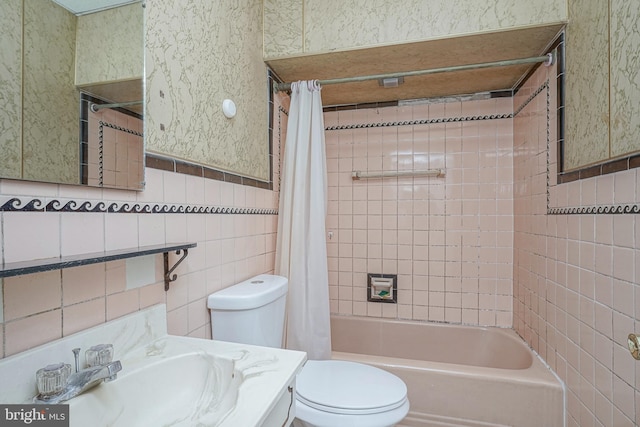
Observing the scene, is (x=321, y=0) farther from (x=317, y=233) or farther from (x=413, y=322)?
(x=413, y=322)

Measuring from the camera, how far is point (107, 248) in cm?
80

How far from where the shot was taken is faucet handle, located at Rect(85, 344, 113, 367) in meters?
0.68

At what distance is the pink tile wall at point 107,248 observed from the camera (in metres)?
0.62

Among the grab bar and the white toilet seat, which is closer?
the white toilet seat

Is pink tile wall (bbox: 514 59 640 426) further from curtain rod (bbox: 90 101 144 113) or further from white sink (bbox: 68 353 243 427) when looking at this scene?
curtain rod (bbox: 90 101 144 113)

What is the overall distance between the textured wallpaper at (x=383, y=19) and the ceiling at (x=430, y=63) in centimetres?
4

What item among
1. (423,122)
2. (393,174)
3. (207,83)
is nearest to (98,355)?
(207,83)

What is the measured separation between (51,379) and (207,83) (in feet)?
3.53

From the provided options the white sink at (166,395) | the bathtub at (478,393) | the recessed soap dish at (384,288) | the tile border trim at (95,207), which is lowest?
the bathtub at (478,393)

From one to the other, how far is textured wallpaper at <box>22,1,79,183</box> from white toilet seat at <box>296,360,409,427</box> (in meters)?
1.09

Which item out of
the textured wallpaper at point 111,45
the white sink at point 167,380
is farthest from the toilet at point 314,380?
the textured wallpaper at point 111,45

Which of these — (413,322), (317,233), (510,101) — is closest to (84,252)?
(317,233)

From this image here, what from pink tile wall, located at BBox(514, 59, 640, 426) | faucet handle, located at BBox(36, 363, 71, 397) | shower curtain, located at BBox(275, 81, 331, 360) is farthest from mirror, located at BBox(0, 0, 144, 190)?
pink tile wall, located at BBox(514, 59, 640, 426)

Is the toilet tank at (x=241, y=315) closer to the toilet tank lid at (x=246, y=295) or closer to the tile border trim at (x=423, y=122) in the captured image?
the toilet tank lid at (x=246, y=295)
